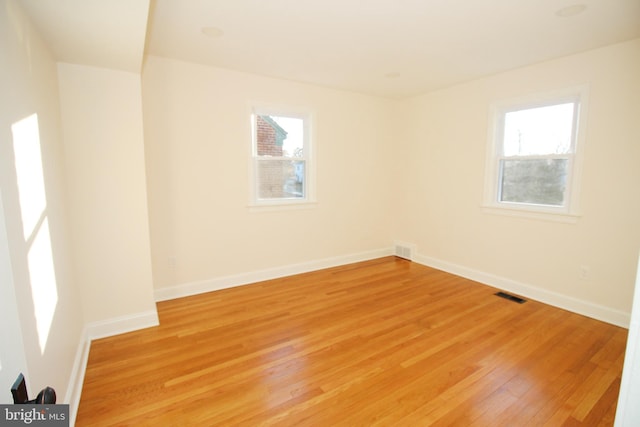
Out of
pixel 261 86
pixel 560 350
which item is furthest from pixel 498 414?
pixel 261 86

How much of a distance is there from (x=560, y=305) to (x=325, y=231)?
285 centimetres

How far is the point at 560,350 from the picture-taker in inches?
96.3

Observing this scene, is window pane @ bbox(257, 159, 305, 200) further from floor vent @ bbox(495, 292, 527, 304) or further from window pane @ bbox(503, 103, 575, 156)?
floor vent @ bbox(495, 292, 527, 304)

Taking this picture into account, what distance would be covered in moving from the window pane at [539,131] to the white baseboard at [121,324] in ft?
14.0

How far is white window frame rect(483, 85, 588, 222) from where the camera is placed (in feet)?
10.0

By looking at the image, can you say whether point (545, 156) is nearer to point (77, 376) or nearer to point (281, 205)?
point (281, 205)

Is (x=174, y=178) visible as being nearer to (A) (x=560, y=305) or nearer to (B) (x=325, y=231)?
(B) (x=325, y=231)

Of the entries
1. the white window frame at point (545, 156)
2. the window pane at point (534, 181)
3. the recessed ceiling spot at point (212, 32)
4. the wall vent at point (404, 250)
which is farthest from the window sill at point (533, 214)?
the recessed ceiling spot at point (212, 32)

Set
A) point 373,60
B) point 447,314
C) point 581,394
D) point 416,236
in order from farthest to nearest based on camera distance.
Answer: point 416,236
point 373,60
point 447,314
point 581,394

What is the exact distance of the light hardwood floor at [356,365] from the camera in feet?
5.89

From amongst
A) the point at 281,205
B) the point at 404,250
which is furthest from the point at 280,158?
the point at 404,250

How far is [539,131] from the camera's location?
3410 mm

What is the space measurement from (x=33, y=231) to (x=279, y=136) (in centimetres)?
288

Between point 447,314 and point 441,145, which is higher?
point 441,145
